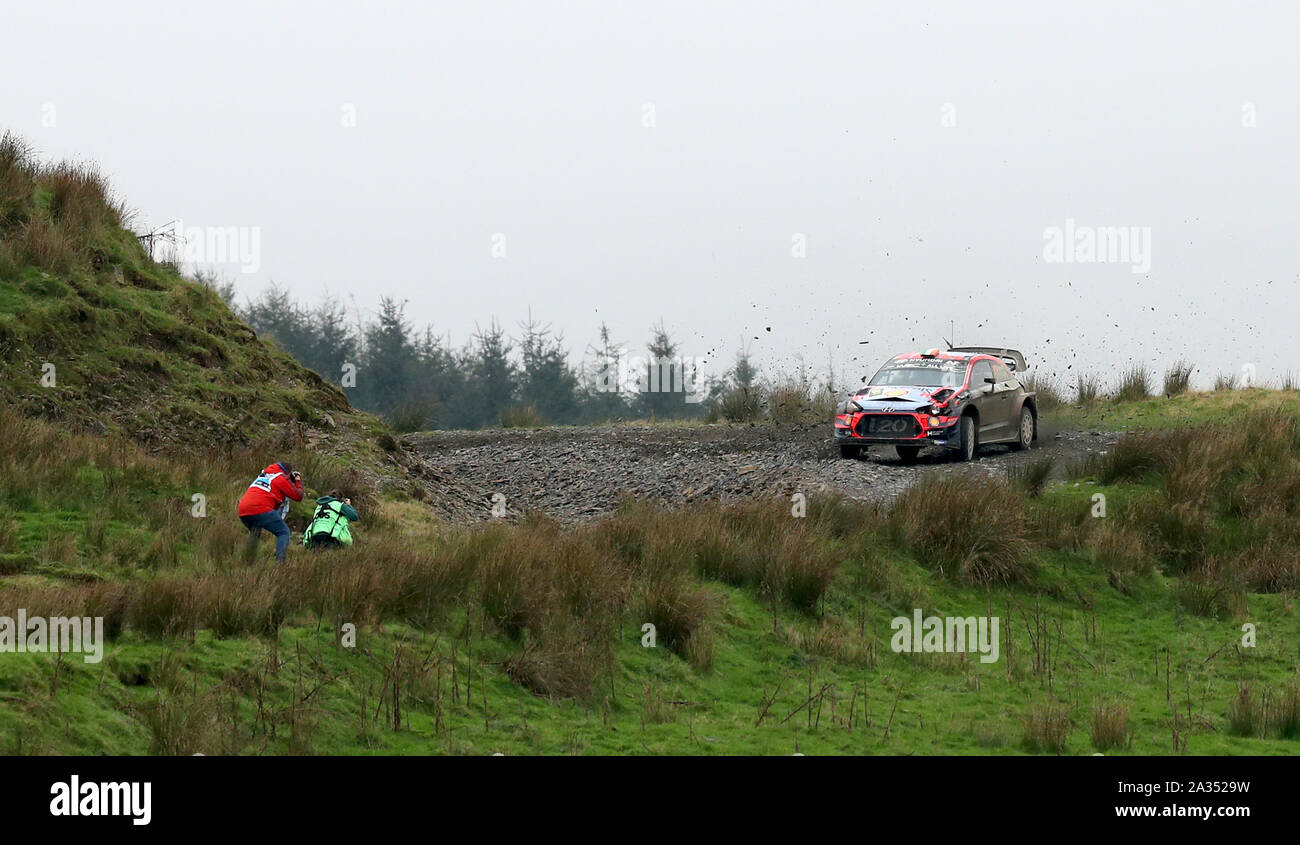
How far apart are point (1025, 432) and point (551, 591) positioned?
13140 mm

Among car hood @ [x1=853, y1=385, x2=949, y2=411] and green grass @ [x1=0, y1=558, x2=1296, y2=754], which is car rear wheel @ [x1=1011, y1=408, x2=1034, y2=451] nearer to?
car hood @ [x1=853, y1=385, x2=949, y2=411]

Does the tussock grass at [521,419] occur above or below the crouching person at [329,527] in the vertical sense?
above

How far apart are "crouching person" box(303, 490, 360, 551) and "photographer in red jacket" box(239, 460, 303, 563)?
0.29 metres

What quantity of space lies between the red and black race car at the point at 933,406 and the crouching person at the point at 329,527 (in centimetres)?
905

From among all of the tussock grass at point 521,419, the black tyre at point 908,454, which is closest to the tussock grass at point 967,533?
the black tyre at point 908,454

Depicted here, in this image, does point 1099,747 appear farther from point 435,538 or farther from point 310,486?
point 310,486

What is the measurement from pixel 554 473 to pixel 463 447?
17.2 ft

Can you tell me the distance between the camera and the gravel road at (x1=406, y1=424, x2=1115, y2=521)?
18641mm

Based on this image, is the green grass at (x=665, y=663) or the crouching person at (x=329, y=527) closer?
the green grass at (x=665, y=663)

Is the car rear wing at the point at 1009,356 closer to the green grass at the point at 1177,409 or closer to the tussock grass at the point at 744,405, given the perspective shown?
the green grass at the point at 1177,409

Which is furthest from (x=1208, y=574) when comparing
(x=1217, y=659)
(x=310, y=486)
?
(x=310, y=486)

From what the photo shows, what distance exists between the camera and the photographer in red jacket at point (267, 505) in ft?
42.6

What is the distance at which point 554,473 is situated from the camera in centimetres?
2236
